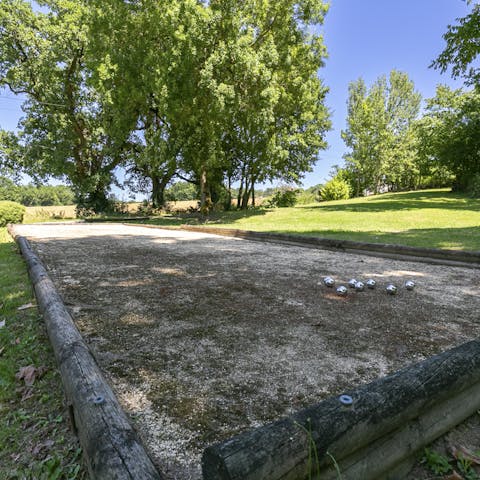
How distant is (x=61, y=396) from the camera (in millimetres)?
1680

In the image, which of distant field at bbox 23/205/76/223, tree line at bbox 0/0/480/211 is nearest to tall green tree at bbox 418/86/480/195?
tree line at bbox 0/0/480/211

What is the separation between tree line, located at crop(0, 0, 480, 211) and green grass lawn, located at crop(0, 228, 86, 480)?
11898 millimetres

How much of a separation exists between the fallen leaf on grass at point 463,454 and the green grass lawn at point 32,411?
1.47 m

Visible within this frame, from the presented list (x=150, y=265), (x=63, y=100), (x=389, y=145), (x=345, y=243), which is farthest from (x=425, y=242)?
(x=389, y=145)

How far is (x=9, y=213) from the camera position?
16.7 meters

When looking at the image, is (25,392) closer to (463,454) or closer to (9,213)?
(463,454)

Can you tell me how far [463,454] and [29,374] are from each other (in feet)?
7.35

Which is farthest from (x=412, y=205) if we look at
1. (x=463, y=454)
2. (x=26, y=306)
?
(x=26, y=306)

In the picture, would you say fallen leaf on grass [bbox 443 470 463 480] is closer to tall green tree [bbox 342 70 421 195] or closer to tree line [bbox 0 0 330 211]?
tree line [bbox 0 0 330 211]

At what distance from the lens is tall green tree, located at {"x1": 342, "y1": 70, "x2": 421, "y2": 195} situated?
1355 inches

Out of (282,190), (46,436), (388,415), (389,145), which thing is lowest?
(46,436)

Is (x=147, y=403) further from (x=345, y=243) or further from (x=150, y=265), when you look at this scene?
(x=345, y=243)

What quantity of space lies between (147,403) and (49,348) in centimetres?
114

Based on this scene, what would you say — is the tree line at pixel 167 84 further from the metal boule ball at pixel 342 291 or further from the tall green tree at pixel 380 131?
the tall green tree at pixel 380 131
